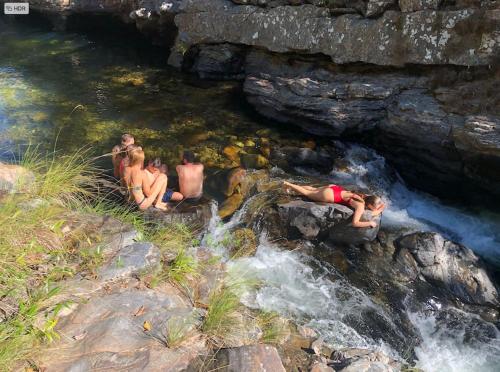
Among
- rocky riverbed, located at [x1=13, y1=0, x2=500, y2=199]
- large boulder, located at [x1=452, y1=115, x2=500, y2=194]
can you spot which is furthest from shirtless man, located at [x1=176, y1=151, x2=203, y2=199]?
large boulder, located at [x1=452, y1=115, x2=500, y2=194]

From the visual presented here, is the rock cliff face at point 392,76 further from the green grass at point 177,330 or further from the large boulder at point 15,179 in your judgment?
the large boulder at point 15,179

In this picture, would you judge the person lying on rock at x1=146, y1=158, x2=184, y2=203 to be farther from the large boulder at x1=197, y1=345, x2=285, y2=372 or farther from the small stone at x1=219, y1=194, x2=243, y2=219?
the large boulder at x1=197, y1=345, x2=285, y2=372

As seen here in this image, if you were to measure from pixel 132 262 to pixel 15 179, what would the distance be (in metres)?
1.84

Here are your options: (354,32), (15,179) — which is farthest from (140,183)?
(354,32)

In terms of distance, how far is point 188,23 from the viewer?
12391mm

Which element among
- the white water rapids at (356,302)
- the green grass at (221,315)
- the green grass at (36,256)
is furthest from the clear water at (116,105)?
the green grass at (221,315)

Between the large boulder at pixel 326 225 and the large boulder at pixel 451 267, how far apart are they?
23.9 inches

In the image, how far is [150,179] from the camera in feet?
22.3

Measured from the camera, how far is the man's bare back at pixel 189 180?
A: 720 centimetres

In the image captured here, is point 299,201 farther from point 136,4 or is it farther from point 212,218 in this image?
point 136,4

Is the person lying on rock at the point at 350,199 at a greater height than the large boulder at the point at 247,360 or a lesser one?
lesser

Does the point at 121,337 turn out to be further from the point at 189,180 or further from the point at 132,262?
the point at 189,180

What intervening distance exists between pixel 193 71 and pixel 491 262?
368 inches

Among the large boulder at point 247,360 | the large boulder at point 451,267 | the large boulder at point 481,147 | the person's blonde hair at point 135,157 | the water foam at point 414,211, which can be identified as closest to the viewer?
the large boulder at point 247,360
